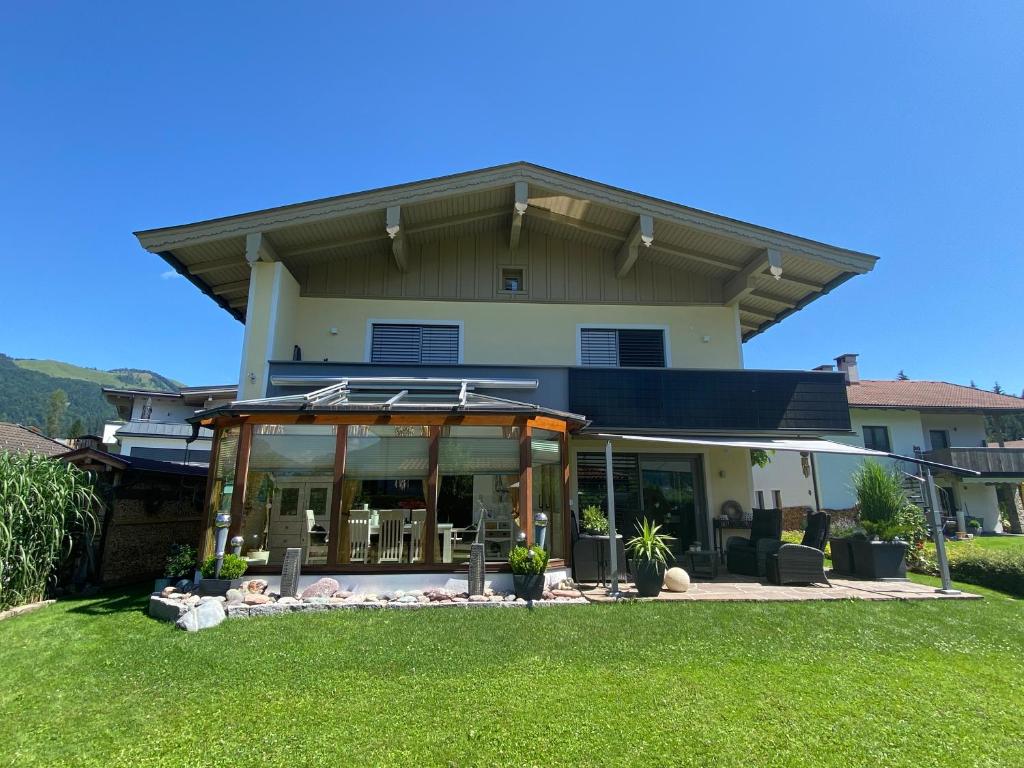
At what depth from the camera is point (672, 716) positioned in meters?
4.50

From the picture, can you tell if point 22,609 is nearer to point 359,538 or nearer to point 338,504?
point 338,504

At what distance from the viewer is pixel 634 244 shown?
40.0 ft

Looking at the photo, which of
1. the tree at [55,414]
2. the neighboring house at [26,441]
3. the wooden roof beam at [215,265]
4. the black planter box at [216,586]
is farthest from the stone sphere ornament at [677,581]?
the tree at [55,414]

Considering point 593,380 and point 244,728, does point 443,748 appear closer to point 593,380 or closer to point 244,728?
point 244,728

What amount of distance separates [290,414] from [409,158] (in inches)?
316

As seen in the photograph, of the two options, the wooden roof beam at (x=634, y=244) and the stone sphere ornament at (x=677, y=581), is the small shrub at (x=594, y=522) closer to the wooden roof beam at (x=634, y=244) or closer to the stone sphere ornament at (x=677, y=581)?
the stone sphere ornament at (x=677, y=581)

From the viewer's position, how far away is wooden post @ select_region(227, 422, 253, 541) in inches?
335

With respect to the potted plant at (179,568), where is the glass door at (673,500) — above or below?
above

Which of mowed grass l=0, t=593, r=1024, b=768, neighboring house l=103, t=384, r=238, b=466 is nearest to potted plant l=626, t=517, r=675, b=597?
Answer: mowed grass l=0, t=593, r=1024, b=768

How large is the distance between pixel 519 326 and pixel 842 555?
27.3 feet

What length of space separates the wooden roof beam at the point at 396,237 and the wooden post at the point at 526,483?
17.2 feet

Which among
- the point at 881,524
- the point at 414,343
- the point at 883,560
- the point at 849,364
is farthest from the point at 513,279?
the point at 849,364

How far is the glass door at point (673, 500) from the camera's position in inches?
480

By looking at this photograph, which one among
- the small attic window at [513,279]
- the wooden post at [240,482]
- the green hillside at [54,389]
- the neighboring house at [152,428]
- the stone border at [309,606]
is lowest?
the stone border at [309,606]
